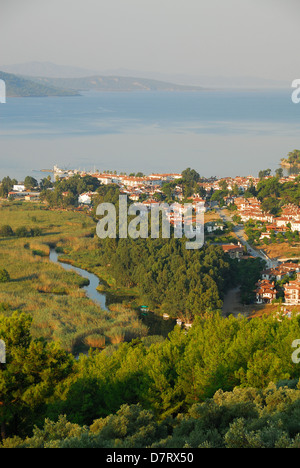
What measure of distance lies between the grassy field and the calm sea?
49.1 ft

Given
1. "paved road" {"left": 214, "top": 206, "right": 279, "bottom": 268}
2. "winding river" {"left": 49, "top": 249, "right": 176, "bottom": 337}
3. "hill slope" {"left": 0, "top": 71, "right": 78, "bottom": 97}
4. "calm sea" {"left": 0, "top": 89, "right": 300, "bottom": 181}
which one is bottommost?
"winding river" {"left": 49, "top": 249, "right": 176, "bottom": 337}

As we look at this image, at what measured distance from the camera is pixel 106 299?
44.4 ft

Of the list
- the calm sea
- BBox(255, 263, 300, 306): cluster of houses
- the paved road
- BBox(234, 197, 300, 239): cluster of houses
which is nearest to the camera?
BBox(255, 263, 300, 306): cluster of houses

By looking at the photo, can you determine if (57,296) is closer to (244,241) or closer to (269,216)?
(244,241)

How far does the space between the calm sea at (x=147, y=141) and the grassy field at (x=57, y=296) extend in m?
15.0

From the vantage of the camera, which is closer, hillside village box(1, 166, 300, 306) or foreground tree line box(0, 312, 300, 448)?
foreground tree line box(0, 312, 300, 448)

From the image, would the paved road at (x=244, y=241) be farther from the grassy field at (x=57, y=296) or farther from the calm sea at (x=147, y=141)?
the calm sea at (x=147, y=141)

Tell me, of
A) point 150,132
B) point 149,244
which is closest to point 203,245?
point 149,244

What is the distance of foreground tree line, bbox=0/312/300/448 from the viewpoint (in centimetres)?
462

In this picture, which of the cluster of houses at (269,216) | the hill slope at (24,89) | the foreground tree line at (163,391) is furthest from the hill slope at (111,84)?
the foreground tree line at (163,391)

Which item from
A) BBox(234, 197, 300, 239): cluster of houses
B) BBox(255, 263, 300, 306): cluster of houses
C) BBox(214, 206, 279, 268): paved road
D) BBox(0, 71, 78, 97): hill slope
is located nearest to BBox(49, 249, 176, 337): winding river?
BBox(255, 263, 300, 306): cluster of houses

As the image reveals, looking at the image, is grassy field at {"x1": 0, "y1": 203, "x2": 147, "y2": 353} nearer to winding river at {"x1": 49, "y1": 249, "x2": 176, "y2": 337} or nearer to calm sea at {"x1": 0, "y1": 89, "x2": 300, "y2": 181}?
winding river at {"x1": 49, "y1": 249, "x2": 176, "y2": 337}

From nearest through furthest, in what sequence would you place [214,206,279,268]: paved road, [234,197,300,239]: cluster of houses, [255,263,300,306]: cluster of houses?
[255,263,300,306]: cluster of houses → [214,206,279,268]: paved road → [234,197,300,239]: cluster of houses

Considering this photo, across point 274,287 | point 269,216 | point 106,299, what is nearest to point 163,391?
point 106,299
